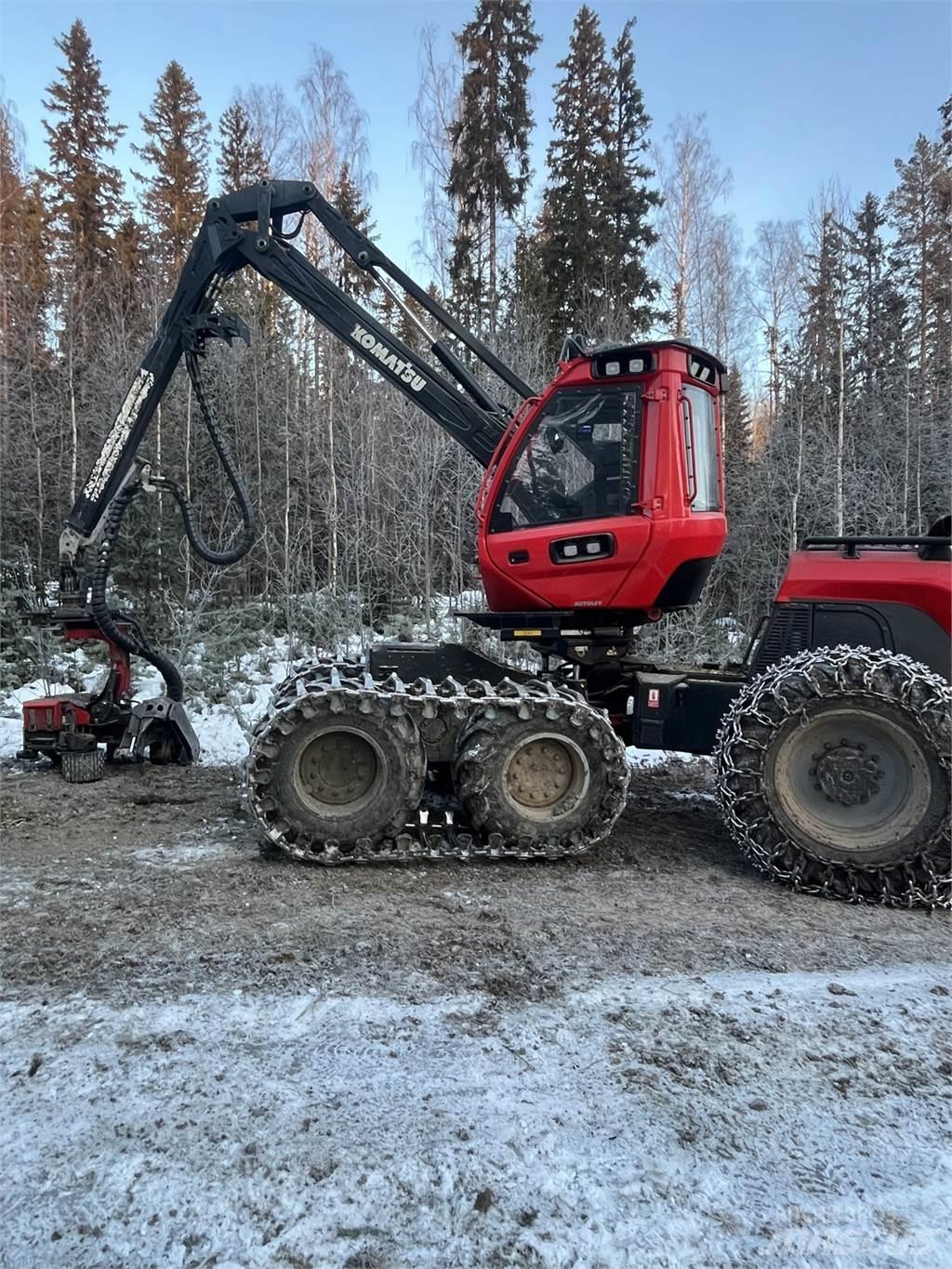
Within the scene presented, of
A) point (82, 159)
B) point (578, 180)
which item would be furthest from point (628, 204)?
point (82, 159)

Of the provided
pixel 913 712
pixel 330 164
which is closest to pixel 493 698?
pixel 913 712

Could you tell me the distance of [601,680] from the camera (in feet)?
18.0

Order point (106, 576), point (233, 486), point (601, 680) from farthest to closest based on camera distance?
point (233, 486)
point (106, 576)
point (601, 680)

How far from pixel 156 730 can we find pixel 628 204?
768 inches

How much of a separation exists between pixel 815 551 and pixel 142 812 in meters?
4.95

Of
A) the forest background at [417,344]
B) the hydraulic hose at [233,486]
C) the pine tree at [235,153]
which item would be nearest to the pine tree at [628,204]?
the forest background at [417,344]

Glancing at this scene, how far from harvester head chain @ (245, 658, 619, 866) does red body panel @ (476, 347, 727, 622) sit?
70cm

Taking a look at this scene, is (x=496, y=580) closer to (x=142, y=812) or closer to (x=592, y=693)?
(x=592, y=693)

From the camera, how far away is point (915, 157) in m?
21.4

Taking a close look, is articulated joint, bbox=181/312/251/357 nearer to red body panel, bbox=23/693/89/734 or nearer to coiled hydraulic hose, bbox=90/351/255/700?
coiled hydraulic hose, bbox=90/351/255/700

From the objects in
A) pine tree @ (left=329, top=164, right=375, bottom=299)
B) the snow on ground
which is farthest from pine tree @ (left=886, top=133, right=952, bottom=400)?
the snow on ground

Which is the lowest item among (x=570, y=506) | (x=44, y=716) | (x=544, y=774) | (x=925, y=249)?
(x=544, y=774)

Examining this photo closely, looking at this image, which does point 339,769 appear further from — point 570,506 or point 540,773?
point 570,506

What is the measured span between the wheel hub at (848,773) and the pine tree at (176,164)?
850 inches
